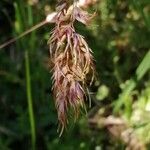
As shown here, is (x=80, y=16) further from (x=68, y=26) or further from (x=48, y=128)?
(x=48, y=128)

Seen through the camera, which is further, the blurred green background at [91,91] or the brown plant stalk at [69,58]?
the blurred green background at [91,91]

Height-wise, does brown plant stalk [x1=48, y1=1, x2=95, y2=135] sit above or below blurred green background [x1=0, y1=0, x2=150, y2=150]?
above

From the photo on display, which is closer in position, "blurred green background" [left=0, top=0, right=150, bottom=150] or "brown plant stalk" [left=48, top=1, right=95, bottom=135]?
"brown plant stalk" [left=48, top=1, right=95, bottom=135]

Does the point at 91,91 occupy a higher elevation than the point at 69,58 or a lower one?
lower

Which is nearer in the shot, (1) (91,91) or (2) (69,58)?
(2) (69,58)
